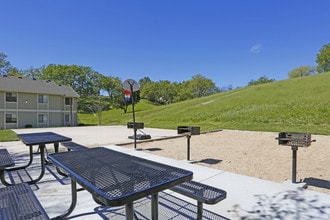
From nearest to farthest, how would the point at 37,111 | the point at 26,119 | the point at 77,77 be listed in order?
the point at 26,119 → the point at 37,111 → the point at 77,77

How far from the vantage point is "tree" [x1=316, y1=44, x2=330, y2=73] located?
190 feet

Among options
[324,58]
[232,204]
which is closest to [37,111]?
[232,204]

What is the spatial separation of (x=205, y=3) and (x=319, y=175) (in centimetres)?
1609

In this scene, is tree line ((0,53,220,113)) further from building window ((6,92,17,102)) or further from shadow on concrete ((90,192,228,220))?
shadow on concrete ((90,192,228,220))

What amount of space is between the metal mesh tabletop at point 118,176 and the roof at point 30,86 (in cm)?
2645

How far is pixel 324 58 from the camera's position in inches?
2313

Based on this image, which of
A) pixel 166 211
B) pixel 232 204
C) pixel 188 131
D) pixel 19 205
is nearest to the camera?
pixel 19 205

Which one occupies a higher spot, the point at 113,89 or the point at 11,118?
the point at 113,89

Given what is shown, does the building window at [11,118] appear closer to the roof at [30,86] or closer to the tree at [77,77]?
the roof at [30,86]

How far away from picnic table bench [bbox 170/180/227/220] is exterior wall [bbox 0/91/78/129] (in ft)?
88.8

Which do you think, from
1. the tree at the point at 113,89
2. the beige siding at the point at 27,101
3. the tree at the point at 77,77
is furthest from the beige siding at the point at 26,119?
the tree at the point at 113,89

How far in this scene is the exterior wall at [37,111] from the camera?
2266 centimetres

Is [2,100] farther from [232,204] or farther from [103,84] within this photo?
[103,84]

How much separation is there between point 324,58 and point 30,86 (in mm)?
73122
